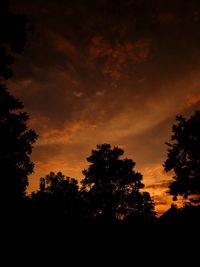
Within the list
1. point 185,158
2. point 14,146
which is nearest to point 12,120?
point 14,146

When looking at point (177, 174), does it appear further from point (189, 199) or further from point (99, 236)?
point (99, 236)

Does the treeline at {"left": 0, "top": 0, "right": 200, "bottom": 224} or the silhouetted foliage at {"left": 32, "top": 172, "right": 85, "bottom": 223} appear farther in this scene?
the silhouetted foliage at {"left": 32, "top": 172, "right": 85, "bottom": 223}

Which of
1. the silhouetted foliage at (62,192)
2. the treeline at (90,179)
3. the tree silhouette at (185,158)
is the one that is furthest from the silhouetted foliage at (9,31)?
the silhouetted foliage at (62,192)

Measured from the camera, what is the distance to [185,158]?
2534cm

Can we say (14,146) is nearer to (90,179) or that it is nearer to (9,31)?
(9,31)

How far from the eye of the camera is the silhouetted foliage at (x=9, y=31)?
13984 millimetres

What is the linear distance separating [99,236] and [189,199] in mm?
11748

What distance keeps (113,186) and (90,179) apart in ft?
Answer: 11.0

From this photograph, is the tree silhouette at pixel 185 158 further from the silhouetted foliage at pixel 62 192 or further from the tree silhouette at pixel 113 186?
the silhouetted foliage at pixel 62 192

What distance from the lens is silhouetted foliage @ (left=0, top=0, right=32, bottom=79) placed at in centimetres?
1398

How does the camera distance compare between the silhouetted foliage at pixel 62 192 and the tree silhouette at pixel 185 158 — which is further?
the silhouetted foliage at pixel 62 192

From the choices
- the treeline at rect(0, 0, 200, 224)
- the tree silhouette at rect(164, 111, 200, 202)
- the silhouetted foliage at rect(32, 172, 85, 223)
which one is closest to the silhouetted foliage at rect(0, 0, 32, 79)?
the treeline at rect(0, 0, 200, 224)

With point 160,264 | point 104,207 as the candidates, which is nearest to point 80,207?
point 104,207

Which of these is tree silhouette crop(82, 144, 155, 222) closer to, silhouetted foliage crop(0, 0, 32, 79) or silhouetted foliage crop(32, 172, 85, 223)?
silhouetted foliage crop(32, 172, 85, 223)
